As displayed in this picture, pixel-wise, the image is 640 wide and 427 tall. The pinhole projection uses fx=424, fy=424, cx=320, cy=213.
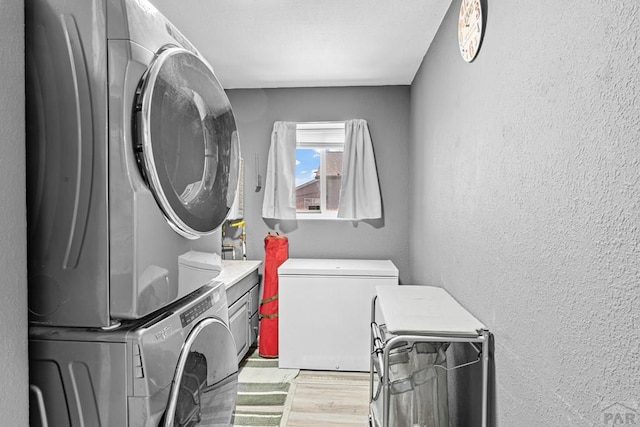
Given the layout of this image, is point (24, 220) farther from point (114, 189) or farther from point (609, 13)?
point (609, 13)

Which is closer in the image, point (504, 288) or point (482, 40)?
point (504, 288)

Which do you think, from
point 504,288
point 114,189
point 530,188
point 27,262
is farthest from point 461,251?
point 27,262

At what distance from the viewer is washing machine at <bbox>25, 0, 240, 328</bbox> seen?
39.9 inches

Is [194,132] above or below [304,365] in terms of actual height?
above

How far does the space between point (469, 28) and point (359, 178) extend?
2054 mm

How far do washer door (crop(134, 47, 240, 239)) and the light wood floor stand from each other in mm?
1601

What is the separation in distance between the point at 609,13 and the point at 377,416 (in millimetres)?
1781

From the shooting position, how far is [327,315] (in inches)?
129

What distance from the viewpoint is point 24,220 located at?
0.98 meters

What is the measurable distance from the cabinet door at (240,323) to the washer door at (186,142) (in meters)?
1.68

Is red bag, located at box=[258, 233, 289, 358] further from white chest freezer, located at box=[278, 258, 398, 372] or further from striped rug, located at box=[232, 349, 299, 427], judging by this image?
white chest freezer, located at box=[278, 258, 398, 372]

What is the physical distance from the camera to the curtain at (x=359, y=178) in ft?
12.6

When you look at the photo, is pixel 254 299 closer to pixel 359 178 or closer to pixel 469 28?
pixel 359 178

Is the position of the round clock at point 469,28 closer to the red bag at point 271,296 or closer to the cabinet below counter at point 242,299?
the cabinet below counter at point 242,299
